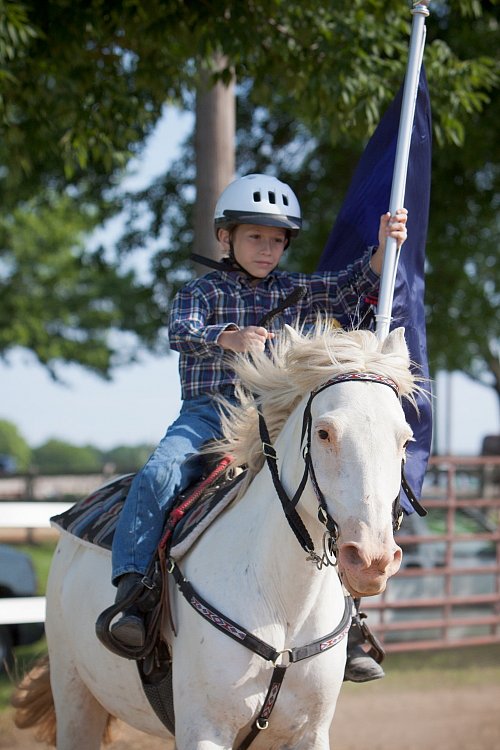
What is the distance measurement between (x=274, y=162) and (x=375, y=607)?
6.18 m

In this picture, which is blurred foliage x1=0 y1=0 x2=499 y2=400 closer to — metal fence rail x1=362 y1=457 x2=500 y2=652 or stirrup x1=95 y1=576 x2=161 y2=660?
metal fence rail x1=362 y1=457 x2=500 y2=652

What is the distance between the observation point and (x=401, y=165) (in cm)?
443

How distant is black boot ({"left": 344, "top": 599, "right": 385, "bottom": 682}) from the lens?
424cm

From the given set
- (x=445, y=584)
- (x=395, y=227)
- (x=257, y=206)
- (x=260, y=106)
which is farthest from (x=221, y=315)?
(x=260, y=106)

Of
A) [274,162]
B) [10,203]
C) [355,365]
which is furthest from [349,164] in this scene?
[355,365]

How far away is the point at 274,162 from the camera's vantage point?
42.7 feet

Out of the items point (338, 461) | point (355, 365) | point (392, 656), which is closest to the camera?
point (338, 461)

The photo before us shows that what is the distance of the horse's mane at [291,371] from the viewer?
3.44m

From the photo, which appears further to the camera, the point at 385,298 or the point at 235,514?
the point at 385,298

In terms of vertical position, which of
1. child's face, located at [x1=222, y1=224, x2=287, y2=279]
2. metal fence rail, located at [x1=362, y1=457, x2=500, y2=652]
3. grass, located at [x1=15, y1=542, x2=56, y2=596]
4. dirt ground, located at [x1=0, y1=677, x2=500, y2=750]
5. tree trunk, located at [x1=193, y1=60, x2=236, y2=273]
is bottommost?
grass, located at [x1=15, y1=542, x2=56, y2=596]

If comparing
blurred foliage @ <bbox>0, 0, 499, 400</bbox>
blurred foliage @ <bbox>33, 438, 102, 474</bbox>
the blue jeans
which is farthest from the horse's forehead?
blurred foliage @ <bbox>33, 438, 102, 474</bbox>

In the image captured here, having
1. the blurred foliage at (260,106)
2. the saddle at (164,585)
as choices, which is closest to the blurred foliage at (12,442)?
the blurred foliage at (260,106)

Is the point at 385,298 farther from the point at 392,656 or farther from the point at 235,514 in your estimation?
the point at 392,656

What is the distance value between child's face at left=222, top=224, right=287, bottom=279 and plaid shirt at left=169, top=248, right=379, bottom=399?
0.23 feet
